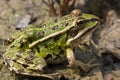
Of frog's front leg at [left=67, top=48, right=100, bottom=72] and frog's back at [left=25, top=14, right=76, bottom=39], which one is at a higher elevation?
frog's back at [left=25, top=14, right=76, bottom=39]

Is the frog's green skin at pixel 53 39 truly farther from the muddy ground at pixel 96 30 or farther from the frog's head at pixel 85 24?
the muddy ground at pixel 96 30

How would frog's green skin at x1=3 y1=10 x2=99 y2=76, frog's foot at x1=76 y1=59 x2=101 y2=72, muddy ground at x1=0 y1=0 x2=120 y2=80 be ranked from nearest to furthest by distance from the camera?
frog's green skin at x1=3 y1=10 x2=99 y2=76
frog's foot at x1=76 y1=59 x2=101 y2=72
muddy ground at x1=0 y1=0 x2=120 y2=80

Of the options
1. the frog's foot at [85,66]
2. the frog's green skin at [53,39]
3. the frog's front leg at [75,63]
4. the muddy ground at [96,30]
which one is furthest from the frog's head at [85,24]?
the muddy ground at [96,30]

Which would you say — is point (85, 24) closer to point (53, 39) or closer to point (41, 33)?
point (53, 39)

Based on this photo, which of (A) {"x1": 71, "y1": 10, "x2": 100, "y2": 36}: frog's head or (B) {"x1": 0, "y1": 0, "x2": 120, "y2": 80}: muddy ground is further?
(B) {"x1": 0, "y1": 0, "x2": 120, "y2": 80}: muddy ground

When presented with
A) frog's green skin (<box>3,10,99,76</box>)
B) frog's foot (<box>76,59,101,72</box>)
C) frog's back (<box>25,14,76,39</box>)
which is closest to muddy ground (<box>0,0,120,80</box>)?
frog's foot (<box>76,59,101,72</box>)

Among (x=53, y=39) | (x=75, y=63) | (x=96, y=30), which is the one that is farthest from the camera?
(x=96, y=30)

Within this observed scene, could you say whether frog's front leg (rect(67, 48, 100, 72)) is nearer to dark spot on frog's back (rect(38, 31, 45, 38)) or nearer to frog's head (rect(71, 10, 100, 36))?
frog's head (rect(71, 10, 100, 36))

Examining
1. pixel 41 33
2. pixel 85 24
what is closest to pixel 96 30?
pixel 85 24

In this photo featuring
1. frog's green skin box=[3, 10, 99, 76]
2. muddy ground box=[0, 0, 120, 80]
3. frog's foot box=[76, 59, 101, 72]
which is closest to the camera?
frog's green skin box=[3, 10, 99, 76]
